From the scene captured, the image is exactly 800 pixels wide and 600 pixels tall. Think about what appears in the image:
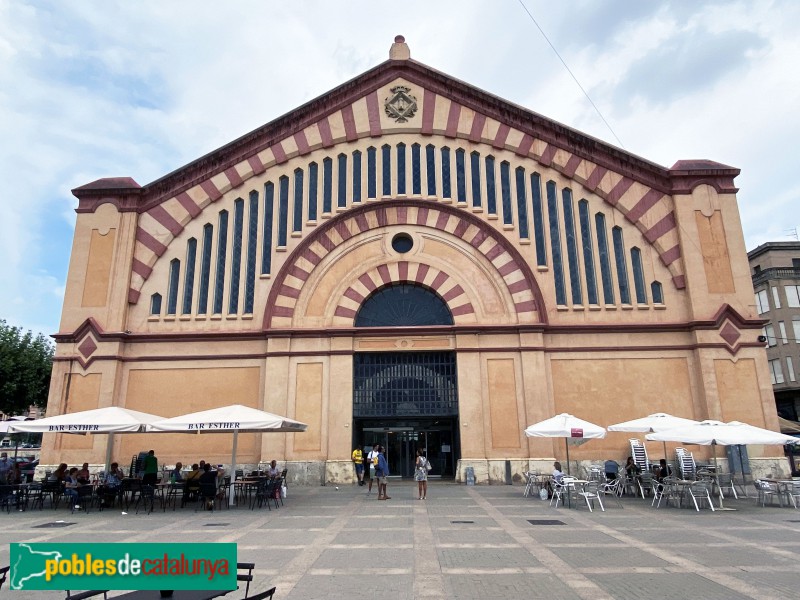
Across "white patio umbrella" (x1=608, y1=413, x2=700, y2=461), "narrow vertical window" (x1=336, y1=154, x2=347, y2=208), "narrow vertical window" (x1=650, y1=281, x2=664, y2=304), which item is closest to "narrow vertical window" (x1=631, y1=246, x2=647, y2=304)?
"narrow vertical window" (x1=650, y1=281, x2=664, y2=304)

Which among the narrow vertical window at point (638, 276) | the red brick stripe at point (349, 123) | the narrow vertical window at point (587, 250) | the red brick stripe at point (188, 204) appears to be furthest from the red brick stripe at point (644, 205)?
the red brick stripe at point (188, 204)

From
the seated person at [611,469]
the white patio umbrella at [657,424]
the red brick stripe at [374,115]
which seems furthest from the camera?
the red brick stripe at [374,115]

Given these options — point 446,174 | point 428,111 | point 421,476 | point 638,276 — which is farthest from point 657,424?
point 428,111

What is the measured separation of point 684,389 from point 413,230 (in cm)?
1456

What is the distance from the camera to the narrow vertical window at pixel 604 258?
26.3 meters

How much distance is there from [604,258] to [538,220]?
370cm

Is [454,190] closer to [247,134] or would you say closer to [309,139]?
[309,139]

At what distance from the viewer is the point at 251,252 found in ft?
90.1

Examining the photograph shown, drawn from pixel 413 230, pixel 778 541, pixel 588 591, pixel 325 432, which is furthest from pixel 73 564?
pixel 413 230

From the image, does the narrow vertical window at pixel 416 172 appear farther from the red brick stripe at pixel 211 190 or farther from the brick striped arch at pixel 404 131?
the red brick stripe at pixel 211 190

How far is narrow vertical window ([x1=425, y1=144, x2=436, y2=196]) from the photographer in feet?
90.7

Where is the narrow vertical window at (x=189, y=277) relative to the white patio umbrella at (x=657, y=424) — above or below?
above

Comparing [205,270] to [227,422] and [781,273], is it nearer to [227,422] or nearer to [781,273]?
[227,422]

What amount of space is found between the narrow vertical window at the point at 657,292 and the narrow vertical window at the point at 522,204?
20.9ft
